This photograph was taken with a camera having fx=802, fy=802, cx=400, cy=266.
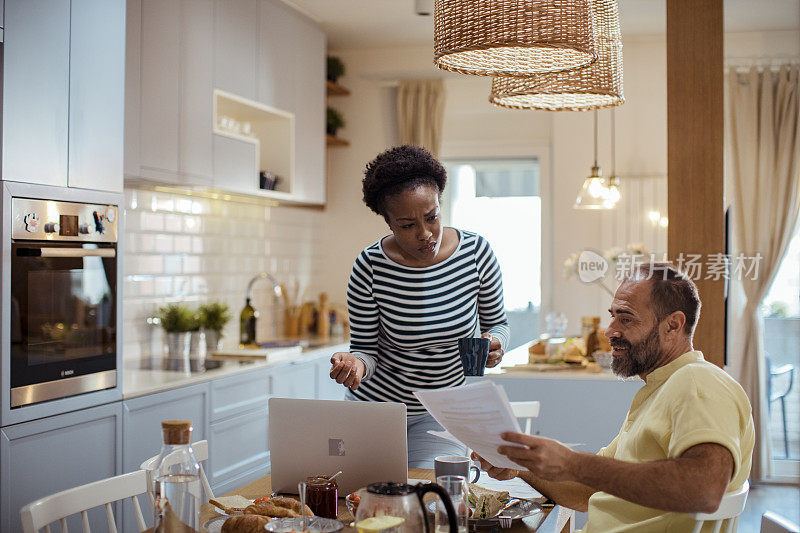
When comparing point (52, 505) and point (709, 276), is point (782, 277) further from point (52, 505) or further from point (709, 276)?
point (52, 505)

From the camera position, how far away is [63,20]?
2.84 metres

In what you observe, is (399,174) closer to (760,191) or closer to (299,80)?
(299,80)

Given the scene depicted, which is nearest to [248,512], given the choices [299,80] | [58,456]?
[58,456]

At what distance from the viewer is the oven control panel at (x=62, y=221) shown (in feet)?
8.71

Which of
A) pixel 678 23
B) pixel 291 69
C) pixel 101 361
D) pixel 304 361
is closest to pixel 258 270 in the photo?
pixel 304 361

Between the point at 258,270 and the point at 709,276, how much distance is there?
3.19 meters

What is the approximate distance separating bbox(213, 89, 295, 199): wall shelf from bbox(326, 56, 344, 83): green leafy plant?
100cm

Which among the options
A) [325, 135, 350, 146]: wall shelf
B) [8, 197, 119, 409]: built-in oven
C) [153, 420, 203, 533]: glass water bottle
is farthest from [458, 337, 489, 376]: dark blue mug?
[325, 135, 350, 146]: wall shelf

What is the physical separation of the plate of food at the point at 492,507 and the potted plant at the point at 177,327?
2392 mm

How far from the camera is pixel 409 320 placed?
97.6 inches

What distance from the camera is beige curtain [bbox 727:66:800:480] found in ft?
17.7

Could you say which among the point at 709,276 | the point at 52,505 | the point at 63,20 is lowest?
the point at 52,505

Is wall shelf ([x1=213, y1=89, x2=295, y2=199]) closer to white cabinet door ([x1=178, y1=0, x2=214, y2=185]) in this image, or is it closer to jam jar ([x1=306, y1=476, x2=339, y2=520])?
white cabinet door ([x1=178, y1=0, x2=214, y2=185])

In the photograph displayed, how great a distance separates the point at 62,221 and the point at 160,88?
130 centimetres
